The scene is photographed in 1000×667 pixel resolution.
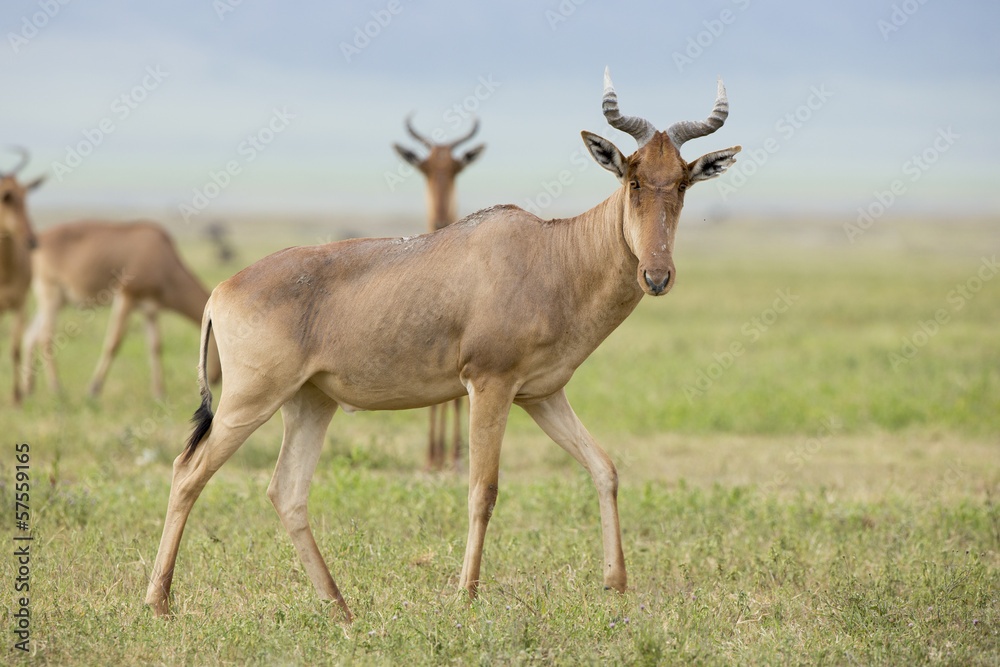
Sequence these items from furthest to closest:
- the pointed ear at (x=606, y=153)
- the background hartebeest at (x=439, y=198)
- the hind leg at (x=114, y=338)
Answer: the hind leg at (x=114, y=338), the background hartebeest at (x=439, y=198), the pointed ear at (x=606, y=153)

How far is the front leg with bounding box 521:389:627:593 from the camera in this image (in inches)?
236

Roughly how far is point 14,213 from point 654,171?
11.6 metres

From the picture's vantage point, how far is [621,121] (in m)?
5.55

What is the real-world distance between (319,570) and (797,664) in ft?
8.82

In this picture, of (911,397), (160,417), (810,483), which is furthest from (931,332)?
(160,417)

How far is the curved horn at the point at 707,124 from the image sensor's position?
555 centimetres

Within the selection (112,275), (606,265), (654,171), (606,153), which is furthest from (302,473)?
(112,275)

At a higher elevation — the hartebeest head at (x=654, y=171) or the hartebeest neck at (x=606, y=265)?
the hartebeest head at (x=654, y=171)

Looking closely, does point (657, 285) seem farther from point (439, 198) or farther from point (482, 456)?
point (439, 198)

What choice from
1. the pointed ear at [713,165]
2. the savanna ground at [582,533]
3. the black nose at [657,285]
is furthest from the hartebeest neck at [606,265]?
the savanna ground at [582,533]

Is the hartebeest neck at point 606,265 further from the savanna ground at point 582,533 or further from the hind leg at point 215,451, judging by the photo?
the hind leg at point 215,451

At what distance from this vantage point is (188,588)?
19.7 feet

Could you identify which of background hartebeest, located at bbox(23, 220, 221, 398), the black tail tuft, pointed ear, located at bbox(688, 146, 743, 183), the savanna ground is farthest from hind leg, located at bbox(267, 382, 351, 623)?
background hartebeest, located at bbox(23, 220, 221, 398)

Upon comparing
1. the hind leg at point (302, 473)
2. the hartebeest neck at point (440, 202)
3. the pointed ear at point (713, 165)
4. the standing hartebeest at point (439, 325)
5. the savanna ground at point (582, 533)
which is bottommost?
the savanna ground at point (582, 533)
